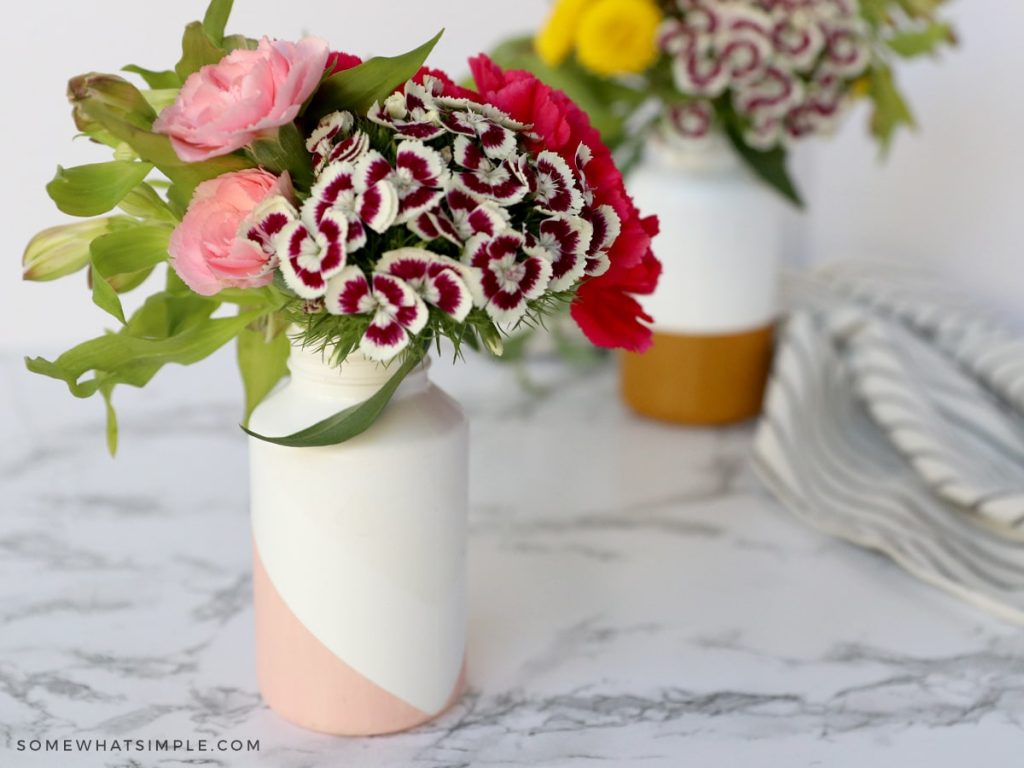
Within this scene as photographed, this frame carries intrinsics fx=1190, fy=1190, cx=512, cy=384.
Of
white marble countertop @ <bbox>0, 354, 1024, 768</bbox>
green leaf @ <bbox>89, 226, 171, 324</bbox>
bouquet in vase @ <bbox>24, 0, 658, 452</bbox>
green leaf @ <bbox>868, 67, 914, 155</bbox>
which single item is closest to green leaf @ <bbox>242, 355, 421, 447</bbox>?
bouquet in vase @ <bbox>24, 0, 658, 452</bbox>

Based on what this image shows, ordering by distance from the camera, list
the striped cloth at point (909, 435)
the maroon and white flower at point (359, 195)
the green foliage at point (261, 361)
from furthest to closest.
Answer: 1. the striped cloth at point (909, 435)
2. the green foliage at point (261, 361)
3. the maroon and white flower at point (359, 195)

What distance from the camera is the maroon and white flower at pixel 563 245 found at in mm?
610

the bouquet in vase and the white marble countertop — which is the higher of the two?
the bouquet in vase

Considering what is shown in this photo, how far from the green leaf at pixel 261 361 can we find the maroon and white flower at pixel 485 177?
0.75 feet

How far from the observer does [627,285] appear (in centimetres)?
69

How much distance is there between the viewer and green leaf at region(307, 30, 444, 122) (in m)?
0.61

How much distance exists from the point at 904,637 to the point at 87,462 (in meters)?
0.75

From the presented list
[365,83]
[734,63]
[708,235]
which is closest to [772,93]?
[734,63]

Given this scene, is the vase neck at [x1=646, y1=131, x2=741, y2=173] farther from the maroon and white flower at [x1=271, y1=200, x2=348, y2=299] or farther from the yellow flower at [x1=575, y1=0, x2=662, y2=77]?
the maroon and white flower at [x1=271, y1=200, x2=348, y2=299]

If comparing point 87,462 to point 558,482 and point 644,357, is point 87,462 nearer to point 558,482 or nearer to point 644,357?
point 558,482

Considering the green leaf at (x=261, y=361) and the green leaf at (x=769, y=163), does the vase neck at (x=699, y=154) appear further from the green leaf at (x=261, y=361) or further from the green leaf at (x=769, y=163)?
the green leaf at (x=261, y=361)

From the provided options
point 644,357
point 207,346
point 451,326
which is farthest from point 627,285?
point 644,357

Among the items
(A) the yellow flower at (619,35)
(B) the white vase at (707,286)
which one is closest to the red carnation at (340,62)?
(A) the yellow flower at (619,35)

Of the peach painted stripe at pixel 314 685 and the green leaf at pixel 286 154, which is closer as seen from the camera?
the green leaf at pixel 286 154
